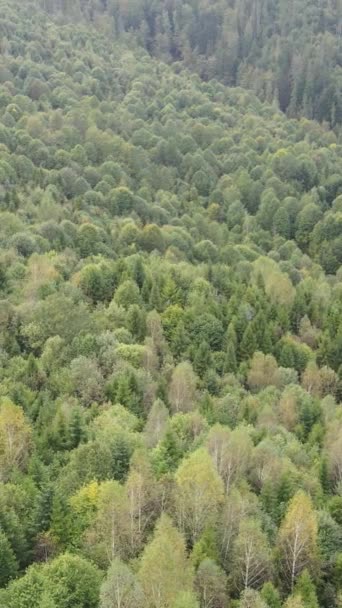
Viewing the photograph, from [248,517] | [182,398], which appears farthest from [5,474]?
[182,398]

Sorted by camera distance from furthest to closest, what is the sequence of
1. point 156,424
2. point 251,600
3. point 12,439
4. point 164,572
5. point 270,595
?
1. point 156,424
2. point 12,439
3. point 270,595
4. point 251,600
5. point 164,572

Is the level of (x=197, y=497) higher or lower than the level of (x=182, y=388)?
higher

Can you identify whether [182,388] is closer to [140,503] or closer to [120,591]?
[140,503]

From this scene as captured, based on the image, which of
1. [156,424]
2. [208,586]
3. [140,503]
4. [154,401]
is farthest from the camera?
[154,401]

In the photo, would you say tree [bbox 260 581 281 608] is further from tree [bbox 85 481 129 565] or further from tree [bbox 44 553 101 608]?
tree [bbox 44 553 101 608]

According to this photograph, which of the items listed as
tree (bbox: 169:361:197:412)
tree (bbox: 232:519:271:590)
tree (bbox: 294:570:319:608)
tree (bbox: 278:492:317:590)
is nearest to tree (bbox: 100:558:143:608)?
tree (bbox: 232:519:271:590)

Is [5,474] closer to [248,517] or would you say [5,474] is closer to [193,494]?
[193,494]

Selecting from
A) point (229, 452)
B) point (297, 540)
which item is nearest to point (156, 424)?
point (229, 452)
